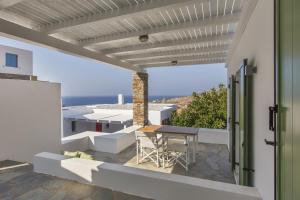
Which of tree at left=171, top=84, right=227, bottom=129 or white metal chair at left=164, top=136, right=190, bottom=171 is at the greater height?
tree at left=171, top=84, right=227, bottom=129

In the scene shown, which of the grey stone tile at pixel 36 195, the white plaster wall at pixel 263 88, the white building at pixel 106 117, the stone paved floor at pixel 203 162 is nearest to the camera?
the white plaster wall at pixel 263 88

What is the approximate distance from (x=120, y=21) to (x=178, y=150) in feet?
10.7

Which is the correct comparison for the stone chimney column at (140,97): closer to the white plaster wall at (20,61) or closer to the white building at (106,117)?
the white building at (106,117)

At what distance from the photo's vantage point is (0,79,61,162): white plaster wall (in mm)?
5109

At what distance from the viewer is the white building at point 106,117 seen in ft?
37.6

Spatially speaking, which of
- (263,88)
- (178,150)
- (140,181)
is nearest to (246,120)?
(263,88)

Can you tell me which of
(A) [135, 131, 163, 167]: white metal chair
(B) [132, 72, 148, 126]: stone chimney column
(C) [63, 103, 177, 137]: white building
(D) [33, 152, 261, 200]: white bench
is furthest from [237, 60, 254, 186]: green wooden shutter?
(C) [63, 103, 177, 137]: white building

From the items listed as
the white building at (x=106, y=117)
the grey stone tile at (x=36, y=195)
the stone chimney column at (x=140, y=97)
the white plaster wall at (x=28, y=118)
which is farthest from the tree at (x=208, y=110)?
the grey stone tile at (x=36, y=195)

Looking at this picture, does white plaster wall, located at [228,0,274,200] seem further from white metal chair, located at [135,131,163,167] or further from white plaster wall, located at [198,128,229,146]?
white plaster wall, located at [198,128,229,146]

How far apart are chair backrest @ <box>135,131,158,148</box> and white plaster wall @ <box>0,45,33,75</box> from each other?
1069 cm

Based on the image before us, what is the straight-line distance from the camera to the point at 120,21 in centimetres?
337

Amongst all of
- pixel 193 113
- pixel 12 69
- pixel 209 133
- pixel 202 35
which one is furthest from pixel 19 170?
pixel 12 69

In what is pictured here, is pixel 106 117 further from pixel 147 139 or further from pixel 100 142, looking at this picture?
pixel 147 139

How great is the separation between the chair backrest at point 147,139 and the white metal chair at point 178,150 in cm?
30
